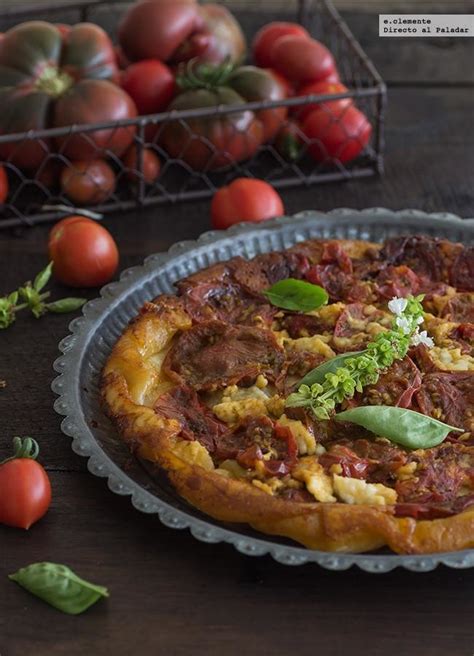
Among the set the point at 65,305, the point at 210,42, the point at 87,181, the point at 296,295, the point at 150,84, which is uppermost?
the point at 210,42

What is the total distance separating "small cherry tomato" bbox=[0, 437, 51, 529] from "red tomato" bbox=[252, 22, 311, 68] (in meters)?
2.68

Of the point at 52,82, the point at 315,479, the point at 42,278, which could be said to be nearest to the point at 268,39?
the point at 52,82

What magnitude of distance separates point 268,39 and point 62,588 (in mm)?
3107

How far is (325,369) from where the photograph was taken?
2916mm

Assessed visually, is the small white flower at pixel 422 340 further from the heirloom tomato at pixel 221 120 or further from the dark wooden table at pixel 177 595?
the heirloom tomato at pixel 221 120

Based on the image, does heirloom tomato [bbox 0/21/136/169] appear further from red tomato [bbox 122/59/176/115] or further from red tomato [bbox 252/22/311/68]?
red tomato [bbox 252/22/311/68]

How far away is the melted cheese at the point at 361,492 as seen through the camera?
2598 millimetres

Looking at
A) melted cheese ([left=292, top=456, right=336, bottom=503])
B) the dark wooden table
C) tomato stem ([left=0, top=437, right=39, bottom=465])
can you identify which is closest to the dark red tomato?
the dark wooden table

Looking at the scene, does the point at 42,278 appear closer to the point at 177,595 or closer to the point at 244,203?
the point at 244,203

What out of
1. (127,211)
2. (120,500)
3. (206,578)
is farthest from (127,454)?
(127,211)

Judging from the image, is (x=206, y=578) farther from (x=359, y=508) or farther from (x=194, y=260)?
(x=194, y=260)

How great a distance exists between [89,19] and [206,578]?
379 cm

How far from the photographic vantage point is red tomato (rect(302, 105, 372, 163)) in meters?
4.52

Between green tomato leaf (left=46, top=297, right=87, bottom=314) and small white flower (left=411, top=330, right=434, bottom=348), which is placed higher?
small white flower (left=411, top=330, right=434, bottom=348)
